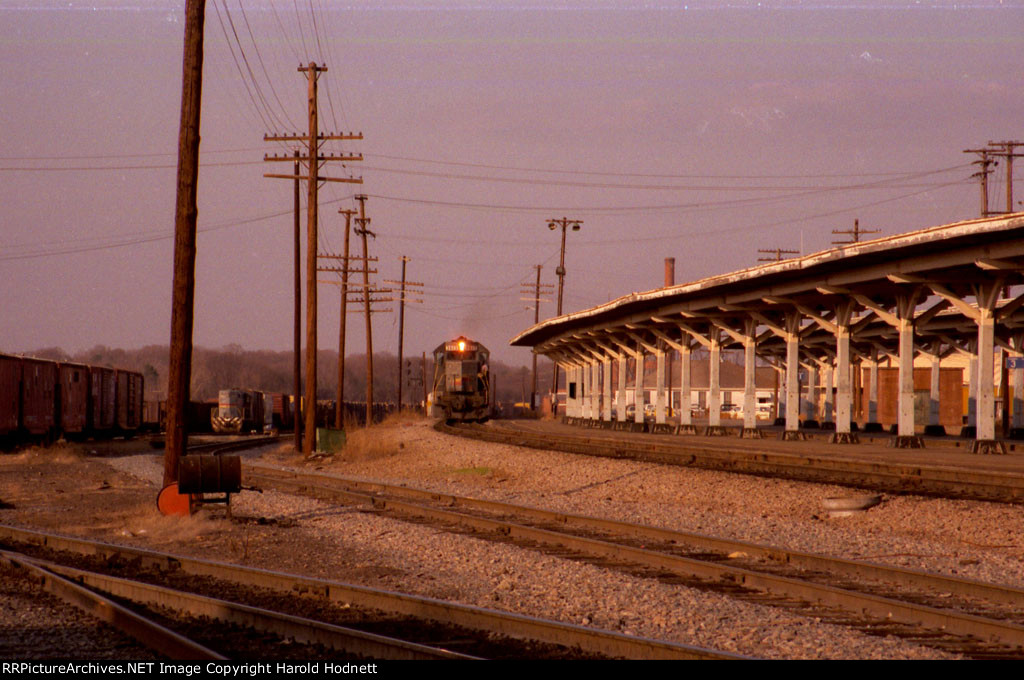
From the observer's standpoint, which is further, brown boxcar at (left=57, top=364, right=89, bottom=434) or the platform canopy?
brown boxcar at (left=57, top=364, right=89, bottom=434)

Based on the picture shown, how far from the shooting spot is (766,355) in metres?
54.0

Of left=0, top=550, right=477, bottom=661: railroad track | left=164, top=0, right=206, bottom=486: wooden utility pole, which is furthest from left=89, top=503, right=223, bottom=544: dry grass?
left=0, top=550, right=477, bottom=661: railroad track

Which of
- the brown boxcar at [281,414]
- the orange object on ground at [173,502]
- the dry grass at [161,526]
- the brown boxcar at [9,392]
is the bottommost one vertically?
the brown boxcar at [281,414]

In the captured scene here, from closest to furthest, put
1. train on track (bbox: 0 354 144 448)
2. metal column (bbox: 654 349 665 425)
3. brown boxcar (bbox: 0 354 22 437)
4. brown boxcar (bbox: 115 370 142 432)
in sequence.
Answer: brown boxcar (bbox: 0 354 22 437), train on track (bbox: 0 354 144 448), metal column (bbox: 654 349 665 425), brown boxcar (bbox: 115 370 142 432)

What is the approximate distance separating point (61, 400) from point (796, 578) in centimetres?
3614

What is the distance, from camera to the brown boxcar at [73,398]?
1564 inches

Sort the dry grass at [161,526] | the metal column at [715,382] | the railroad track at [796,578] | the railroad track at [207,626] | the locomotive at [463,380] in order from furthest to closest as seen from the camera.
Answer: the locomotive at [463,380] < the metal column at [715,382] < the dry grass at [161,526] < the railroad track at [796,578] < the railroad track at [207,626]

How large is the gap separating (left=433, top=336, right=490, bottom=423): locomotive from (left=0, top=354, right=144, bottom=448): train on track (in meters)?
16.4

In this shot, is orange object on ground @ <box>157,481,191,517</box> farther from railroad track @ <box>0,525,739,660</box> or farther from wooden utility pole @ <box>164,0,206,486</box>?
railroad track @ <box>0,525,739,660</box>

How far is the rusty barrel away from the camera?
49.4ft

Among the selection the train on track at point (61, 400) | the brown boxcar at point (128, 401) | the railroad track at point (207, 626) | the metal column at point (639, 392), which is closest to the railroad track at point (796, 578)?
the railroad track at point (207, 626)

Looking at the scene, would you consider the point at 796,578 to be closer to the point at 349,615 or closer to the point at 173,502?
the point at 349,615

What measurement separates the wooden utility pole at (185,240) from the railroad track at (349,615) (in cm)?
539

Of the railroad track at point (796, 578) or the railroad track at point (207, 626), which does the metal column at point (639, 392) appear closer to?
the railroad track at point (796, 578)
